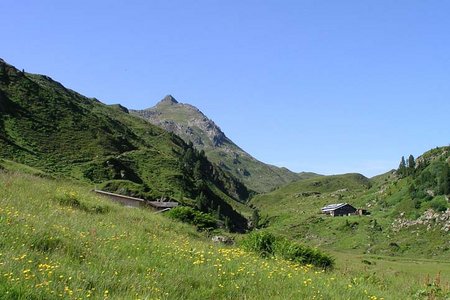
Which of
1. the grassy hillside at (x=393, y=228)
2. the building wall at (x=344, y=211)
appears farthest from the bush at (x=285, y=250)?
the building wall at (x=344, y=211)

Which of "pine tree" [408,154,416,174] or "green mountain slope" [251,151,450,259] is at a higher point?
"pine tree" [408,154,416,174]

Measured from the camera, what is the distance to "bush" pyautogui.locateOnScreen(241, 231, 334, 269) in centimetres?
1523

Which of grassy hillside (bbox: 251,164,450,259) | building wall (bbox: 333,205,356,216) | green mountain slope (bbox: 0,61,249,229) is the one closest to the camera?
grassy hillside (bbox: 251,164,450,259)

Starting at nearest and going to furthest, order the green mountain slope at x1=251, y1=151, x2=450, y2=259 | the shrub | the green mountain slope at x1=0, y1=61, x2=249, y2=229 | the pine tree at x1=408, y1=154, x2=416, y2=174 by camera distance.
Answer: the shrub < the green mountain slope at x1=251, y1=151, x2=450, y2=259 < the green mountain slope at x1=0, y1=61, x2=249, y2=229 < the pine tree at x1=408, y1=154, x2=416, y2=174

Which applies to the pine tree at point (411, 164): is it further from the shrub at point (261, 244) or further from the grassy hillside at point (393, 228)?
the shrub at point (261, 244)

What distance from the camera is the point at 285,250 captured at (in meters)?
15.4

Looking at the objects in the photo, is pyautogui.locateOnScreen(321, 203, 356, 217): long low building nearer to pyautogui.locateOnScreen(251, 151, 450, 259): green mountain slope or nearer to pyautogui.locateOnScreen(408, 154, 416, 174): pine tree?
pyautogui.locateOnScreen(251, 151, 450, 259): green mountain slope

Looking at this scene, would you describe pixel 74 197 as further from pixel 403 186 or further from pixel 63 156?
pixel 403 186

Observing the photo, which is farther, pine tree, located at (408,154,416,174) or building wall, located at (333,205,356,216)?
building wall, located at (333,205,356,216)

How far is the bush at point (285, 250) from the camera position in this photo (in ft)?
50.0

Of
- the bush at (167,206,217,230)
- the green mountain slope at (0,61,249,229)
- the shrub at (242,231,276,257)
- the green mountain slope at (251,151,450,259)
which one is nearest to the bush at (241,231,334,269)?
the shrub at (242,231,276,257)

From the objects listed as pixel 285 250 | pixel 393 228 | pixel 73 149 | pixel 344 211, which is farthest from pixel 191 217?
pixel 344 211

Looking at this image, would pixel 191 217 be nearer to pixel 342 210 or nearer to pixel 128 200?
pixel 128 200

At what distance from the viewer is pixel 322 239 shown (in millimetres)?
85125
